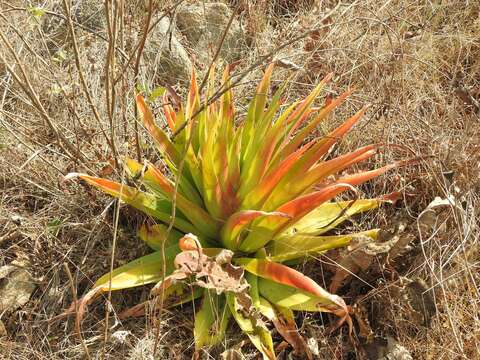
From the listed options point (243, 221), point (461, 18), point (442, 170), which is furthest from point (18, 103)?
point (461, 18)

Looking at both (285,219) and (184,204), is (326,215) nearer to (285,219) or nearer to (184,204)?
(285,219)

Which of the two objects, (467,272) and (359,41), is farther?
(359,41)

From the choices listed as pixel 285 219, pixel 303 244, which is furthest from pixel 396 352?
pixel 285 219

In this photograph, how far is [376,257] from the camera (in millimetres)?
2029

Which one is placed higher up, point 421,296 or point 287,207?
point 287,207

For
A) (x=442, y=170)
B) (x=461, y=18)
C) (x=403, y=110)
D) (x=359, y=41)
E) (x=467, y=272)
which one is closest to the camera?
(x=467, y=272)

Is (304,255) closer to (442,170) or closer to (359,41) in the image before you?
(442,170)

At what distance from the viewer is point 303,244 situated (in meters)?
2.03

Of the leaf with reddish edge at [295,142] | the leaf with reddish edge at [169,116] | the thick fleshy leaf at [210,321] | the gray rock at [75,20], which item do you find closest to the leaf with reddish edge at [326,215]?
the leaf with reddish edge at [295,142]

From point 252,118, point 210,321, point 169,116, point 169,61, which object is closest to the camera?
point 210,321

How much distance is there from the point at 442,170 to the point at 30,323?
170 cm

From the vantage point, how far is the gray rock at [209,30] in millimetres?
3293

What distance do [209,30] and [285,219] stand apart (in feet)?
5.91

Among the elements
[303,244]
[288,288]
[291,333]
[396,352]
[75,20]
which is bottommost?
[396,352]
